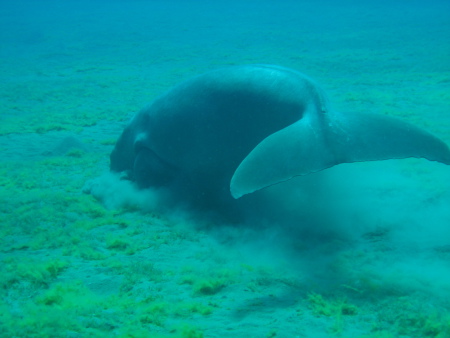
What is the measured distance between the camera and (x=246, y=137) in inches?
183

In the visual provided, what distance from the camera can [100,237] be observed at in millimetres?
4355

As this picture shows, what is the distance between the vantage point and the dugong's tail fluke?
129 inches

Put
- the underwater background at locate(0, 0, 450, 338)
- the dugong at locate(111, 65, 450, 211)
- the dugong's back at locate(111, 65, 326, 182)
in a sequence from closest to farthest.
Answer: the underwater background at locate(0, 0, 450, 338) < the dugong at locate(111, 65, 450, 211) < the dugong's back at locate(111, 65, 326, 182)

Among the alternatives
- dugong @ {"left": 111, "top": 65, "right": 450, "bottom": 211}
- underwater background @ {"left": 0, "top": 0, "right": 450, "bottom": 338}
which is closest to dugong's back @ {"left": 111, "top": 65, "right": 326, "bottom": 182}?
dugong @ {"left": 111, "top": 65, "right": 450, "bottom": 211}

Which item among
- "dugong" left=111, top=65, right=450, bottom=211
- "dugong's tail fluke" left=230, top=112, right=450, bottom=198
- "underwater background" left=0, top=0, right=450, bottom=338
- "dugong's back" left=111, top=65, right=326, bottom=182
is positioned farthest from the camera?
"dugong's back" left=111, top=65, right=326, bottom=182

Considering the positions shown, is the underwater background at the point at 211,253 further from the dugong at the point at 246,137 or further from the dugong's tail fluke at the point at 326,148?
the dugong's tail fluke at the point at 326,148

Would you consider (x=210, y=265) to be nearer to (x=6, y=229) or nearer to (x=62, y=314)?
(x=62, y=314)

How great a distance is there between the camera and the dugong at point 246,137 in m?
3.39

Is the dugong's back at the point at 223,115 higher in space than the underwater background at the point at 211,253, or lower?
higher

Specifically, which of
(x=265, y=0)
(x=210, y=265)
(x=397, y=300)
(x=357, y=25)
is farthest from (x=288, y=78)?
(x=265, y=0)

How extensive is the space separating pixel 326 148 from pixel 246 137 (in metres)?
1.39

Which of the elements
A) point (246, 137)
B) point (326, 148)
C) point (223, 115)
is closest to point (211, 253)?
point (246, 137)

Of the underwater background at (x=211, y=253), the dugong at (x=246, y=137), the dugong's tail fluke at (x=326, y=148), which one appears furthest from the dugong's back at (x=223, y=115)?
the underwater background at (x=211, y=253)

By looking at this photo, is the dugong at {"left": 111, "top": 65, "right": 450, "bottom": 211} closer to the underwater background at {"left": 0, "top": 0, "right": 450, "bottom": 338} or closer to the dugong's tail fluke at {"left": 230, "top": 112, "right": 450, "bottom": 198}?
the dugong's tail fluke at {"left": 230, "top": 112, "right": 450, "bottom": 198}
